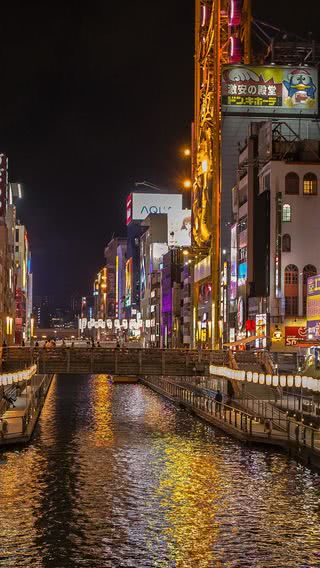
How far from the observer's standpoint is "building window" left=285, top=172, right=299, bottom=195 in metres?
117

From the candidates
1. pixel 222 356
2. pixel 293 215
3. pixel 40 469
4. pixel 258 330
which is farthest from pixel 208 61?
pixel 40 469

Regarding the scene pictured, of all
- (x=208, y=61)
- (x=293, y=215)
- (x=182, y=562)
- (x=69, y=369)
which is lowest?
(x=182, y=562)

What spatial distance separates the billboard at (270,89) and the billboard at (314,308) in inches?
2192

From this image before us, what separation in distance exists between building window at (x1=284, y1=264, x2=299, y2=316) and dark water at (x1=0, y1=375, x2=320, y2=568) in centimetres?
5097

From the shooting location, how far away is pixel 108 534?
35312 mm

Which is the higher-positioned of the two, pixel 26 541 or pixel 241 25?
pixel 241 25

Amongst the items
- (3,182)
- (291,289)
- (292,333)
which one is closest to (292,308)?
(291,289)

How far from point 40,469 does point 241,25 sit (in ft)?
356

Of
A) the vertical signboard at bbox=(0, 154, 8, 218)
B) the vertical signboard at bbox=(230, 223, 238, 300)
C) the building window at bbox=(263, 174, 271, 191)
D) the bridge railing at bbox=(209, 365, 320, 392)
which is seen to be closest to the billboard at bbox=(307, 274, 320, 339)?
the bridge railing at bbox=(209, 365, 320, 392)

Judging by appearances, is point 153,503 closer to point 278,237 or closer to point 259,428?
point 259,428

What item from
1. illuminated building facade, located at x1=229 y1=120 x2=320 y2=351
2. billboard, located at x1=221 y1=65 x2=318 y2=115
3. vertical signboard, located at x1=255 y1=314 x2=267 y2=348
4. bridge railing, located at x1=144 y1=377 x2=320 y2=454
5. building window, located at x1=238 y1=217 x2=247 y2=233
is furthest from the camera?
billboard, located at x1=221 y1=65 x2=318 y2=115

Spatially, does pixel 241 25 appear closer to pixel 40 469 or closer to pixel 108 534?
pixel 40 469

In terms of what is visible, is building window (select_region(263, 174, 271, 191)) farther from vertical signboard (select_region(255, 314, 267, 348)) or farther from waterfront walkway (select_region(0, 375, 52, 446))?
waterfront walkway (select_region(0, 375, 52, 446))

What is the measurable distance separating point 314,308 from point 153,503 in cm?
5339
